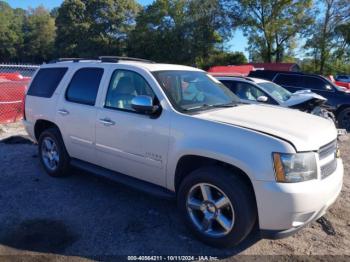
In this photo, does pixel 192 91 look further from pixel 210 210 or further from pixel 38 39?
pixel 38 39

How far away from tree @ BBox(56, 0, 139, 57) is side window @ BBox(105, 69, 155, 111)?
148 feet

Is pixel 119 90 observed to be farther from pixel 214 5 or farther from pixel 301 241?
pixel 214 5

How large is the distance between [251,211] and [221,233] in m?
0.45

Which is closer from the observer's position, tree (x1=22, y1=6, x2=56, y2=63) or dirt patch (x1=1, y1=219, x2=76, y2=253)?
dirt patch (x1=1, y1=219, x2=76, y2=253)

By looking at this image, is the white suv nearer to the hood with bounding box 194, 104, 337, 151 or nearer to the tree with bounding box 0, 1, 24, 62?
the hood with bounding box 194, 104, 337, 151

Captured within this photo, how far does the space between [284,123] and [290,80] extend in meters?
8.91

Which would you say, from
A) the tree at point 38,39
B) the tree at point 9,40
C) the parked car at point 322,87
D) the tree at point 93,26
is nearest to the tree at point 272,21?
the tree at point 93,26

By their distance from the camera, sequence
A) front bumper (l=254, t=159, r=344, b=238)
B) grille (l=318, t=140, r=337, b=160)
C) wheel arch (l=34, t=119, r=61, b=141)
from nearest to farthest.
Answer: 1. front bumper (l=254, t=159, r=344, b=238)
2. grille (l=318, t=140, r=337, b=160)
3. wheel arch (l=34, t=119, r=61, b=141)

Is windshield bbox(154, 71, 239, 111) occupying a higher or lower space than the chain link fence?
higher

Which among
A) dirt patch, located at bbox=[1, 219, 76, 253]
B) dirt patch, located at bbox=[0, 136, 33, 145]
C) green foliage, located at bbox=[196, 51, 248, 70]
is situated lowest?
dirt patch, located at bbox=[1, 219, 76, 253]

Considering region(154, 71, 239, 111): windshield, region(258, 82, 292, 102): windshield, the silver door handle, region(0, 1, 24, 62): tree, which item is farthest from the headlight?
region(0, 1, 24, 62): tree

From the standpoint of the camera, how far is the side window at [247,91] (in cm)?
859

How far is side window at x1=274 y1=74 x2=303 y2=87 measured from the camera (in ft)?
38.5

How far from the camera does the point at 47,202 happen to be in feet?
15.2
